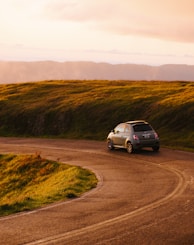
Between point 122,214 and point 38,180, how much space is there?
1440 cm

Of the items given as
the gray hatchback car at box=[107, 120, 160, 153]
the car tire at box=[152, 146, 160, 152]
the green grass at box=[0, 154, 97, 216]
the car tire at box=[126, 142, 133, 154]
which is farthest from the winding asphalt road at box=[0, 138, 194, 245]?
the car tire at box=[152, 146, 160, 152]

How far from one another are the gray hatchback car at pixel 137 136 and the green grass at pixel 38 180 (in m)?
4.73

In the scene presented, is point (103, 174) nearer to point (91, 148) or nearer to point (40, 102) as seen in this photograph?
point (91, 148)

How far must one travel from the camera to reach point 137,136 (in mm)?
29344

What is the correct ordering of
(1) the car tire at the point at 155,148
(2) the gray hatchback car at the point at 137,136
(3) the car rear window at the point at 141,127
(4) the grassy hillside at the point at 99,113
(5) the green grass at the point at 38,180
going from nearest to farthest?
1. (5) the green grass at the point at 38,180
2. (2) the gray hatchback car at the point at 137,136
3. (3) the car rear window at the point at 141,127
4. (1) the car tire at the point at 155,148
5. (4) the grassy hillside at the point at 99,113

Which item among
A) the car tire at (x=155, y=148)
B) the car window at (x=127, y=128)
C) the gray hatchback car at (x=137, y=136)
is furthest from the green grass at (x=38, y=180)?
the car tire at (x=155, y=148)

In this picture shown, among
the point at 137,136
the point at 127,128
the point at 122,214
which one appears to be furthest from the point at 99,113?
the point at 122,214

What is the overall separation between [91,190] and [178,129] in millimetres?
24281

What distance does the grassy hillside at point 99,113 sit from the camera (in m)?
42.9

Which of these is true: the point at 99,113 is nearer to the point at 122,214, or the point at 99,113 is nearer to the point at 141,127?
the point at 141,127

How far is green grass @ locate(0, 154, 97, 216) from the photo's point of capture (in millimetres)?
16703

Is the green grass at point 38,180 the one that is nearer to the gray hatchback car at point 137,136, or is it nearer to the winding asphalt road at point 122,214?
the winding asphalt road at point 122,214

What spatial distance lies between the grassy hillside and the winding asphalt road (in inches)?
606

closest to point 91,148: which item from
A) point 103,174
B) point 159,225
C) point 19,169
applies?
point 19,169
